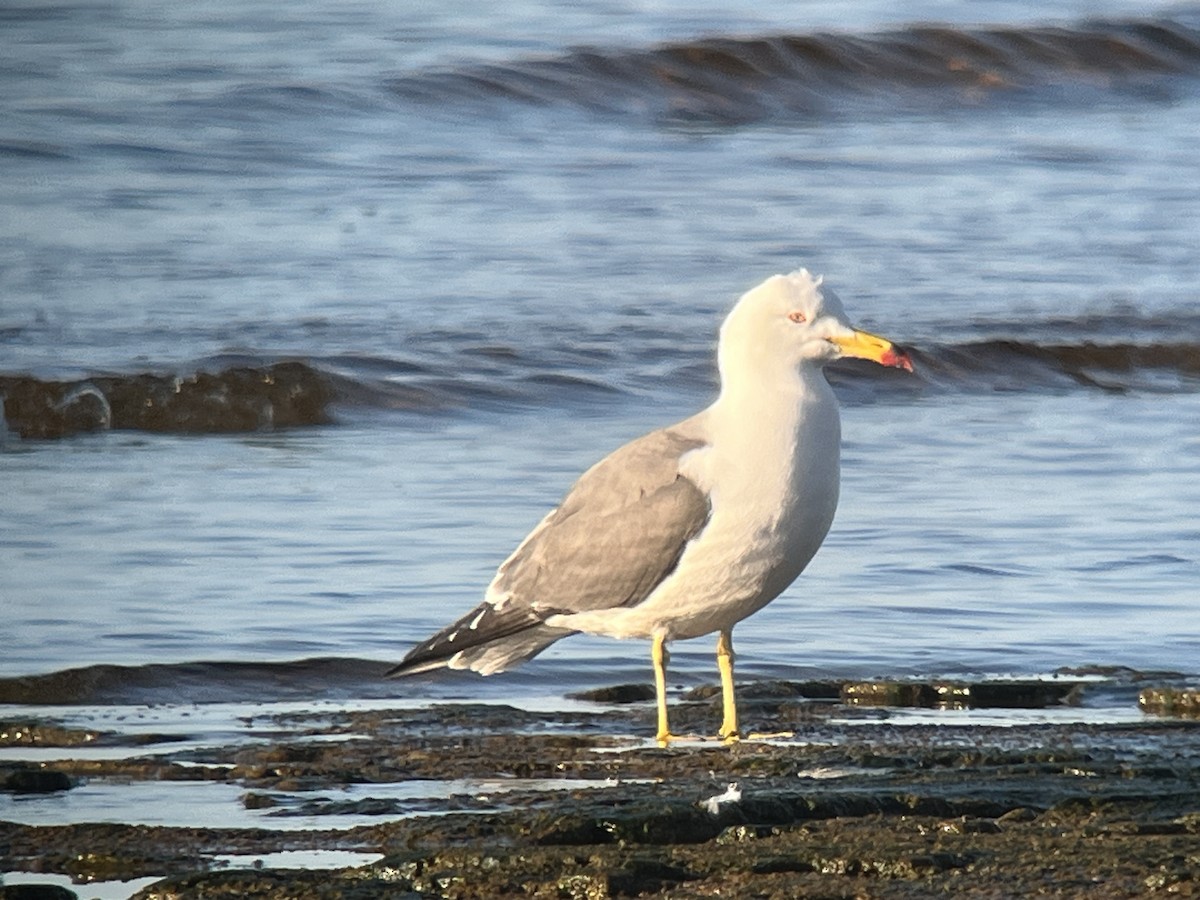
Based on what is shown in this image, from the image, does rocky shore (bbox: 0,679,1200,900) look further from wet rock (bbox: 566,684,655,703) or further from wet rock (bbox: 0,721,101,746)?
wet rock (bbox: 566,684,655,703)

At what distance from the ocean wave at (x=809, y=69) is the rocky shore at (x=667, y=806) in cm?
1305

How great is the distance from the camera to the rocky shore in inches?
156

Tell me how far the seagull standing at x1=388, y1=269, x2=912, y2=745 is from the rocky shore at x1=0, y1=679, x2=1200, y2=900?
221 mm

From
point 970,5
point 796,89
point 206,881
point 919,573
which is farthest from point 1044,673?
point 970,5

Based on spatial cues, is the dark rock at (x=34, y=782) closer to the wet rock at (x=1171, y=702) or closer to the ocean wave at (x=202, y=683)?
the ocean wave at (x=202, y=683)

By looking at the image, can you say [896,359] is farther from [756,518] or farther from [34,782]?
[34,782]

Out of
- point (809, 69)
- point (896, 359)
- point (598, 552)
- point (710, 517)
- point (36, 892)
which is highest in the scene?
point (809, 69)

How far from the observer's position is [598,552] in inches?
231

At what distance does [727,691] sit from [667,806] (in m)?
1.36

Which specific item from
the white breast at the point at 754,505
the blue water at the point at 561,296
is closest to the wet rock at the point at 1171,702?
the blue water at the point at 561,296

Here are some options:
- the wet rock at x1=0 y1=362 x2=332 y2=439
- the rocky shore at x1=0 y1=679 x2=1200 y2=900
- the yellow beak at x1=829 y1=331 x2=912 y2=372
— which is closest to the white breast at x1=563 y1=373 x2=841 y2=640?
the yellow beak at x1=829 y1=331 x2=912 y2=372

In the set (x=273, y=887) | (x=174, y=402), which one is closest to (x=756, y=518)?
(x=273, y=887)

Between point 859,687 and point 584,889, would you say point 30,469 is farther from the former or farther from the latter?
point 584,889

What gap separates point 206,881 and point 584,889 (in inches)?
24.2
